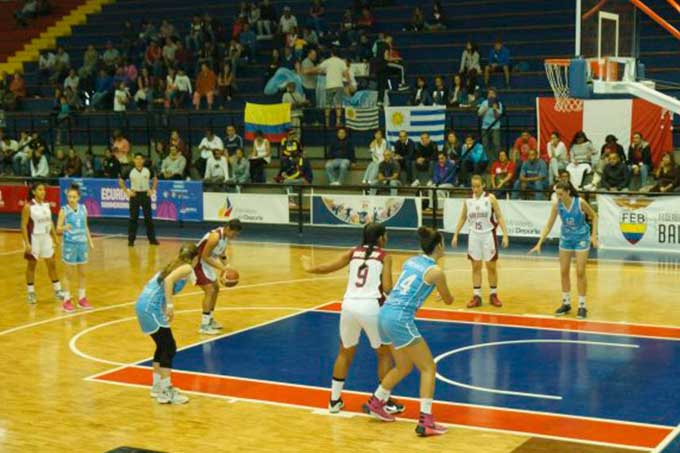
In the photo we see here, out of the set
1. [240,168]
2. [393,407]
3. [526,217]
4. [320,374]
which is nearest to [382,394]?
[393,407]

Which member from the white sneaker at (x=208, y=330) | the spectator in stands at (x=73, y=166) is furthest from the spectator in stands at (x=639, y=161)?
the spectator in stands at (x=73, y=166)

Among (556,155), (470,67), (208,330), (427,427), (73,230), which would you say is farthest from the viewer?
(470,67)

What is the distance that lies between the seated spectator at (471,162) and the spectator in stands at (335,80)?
4146 millimetres

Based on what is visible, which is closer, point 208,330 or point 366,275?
point 366,275

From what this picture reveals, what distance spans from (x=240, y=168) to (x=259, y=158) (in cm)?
63

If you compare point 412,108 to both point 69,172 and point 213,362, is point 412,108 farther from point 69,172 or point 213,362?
point 213,362

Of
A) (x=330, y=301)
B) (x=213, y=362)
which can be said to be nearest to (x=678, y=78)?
(x=330, y=301)

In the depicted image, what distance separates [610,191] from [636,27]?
22.4 ft

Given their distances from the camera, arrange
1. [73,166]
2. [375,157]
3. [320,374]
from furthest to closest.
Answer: [73,166]
[375,157]
[320,374]

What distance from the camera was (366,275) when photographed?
9922 mm

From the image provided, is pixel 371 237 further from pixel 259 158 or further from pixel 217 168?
pixel 259 158

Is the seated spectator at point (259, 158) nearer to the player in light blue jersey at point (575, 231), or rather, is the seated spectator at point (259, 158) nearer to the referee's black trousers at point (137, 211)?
the referee's black trousers at point (137, 211)

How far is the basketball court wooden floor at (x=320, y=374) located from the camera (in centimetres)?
952

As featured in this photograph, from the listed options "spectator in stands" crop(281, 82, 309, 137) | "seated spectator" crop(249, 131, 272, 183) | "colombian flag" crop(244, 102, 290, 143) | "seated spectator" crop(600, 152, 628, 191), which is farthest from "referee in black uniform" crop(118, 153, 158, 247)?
"seated spectator" crop(600, 152, 628, 191)
